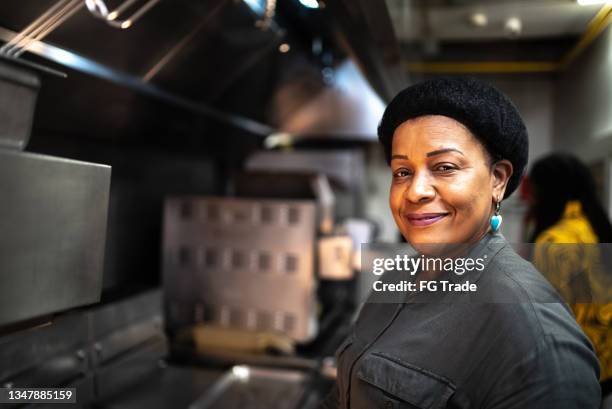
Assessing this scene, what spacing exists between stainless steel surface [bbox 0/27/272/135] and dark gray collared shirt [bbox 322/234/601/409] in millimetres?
795

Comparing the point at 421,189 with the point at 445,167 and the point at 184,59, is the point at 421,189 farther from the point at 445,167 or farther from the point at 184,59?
the point at 184,59

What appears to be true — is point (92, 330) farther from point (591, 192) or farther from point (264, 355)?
point (591, 192)

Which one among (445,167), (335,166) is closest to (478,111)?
(445,167)

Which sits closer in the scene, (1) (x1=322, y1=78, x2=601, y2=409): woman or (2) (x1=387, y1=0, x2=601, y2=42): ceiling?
(1) (x1=322, y1=78, x2=601, y2=409): woman

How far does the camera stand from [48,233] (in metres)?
0.56

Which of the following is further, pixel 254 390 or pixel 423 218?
pixel 254 390

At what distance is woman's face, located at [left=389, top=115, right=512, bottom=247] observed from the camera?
61 centimetres

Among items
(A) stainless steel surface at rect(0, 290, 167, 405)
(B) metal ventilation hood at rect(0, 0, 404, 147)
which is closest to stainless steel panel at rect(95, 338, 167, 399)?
(A) stainless steel surface at rect(0, 290, 167, 405)

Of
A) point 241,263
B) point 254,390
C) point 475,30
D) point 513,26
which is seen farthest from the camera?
point 475,30

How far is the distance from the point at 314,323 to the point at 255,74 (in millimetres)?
983

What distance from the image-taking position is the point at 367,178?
123 inches

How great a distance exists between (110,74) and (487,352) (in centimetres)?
107

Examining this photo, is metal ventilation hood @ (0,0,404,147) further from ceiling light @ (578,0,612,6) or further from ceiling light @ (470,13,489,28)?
ceiling light @ (470,13,489,28)

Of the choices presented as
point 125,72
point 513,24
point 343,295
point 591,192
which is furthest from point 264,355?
point 513,24
